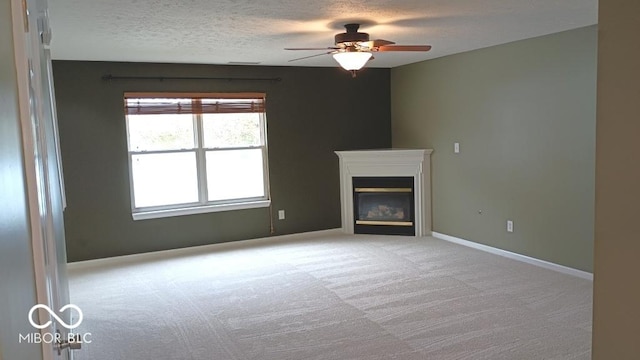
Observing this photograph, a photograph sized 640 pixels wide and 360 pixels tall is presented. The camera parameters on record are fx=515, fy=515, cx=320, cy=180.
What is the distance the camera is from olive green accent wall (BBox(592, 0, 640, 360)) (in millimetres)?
967

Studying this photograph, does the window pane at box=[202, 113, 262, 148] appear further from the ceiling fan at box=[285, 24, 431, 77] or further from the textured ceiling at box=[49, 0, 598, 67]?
A: the ceiling fan at box=[285, 24, 431, 77]

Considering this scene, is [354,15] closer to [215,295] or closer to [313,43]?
[313,43]

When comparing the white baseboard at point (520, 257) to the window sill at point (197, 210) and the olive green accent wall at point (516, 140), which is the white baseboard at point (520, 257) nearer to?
the olive green accent wall at point (516, 140)

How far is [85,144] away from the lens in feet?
18.2

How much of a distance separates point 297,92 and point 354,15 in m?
3.06

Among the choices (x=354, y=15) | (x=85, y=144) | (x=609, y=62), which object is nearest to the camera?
(x=609, y=62)

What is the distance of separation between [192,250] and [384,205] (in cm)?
251

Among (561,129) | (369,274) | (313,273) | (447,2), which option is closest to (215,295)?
(313,273)

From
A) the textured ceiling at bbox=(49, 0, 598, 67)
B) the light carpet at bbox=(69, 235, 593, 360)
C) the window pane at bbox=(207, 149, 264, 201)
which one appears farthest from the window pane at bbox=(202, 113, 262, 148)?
the light carpet at bbox=(69, 235, 593, 360)

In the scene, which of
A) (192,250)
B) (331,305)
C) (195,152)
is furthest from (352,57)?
(192,250)

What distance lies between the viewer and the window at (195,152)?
19.3 ft

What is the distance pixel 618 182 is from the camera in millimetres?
1003

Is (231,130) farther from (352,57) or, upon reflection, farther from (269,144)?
(352,57)

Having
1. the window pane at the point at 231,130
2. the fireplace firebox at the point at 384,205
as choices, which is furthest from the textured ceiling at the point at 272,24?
the fireplace firebox at the point at 384,205
